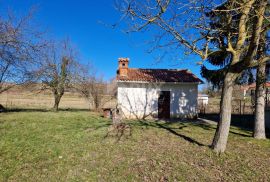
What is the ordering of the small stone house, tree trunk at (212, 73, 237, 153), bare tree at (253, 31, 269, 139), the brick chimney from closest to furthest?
tree trunk at (212, 73, 237, 153) < bare tree at (253, 31, 269, 139) < the small stone house < the brick chimney

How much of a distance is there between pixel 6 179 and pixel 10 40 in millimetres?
8768

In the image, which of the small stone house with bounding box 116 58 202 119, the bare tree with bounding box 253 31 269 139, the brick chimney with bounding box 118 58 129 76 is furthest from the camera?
the brick chimney with bounding box 118 58 129 76

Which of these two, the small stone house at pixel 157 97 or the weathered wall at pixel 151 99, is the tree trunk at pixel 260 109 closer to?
the small stone house at pixel 157 97

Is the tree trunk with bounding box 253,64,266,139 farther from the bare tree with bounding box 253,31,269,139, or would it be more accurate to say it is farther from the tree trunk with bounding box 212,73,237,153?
the tree trunk with bounding box 212,73,237,153

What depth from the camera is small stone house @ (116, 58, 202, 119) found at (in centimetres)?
1618

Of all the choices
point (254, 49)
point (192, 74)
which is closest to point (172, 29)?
point (254, 49)

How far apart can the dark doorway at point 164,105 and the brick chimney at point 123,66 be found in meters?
3.33

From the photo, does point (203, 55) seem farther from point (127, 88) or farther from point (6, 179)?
point (127, 88)

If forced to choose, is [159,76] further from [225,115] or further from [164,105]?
[225,115]

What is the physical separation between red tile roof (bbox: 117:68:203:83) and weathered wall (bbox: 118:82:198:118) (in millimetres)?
420

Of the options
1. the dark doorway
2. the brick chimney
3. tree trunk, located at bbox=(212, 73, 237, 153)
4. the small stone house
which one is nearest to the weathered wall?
the small stone house

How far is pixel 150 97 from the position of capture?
16422mm

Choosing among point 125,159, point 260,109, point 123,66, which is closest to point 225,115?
point 125,159

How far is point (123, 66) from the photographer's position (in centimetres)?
1716
